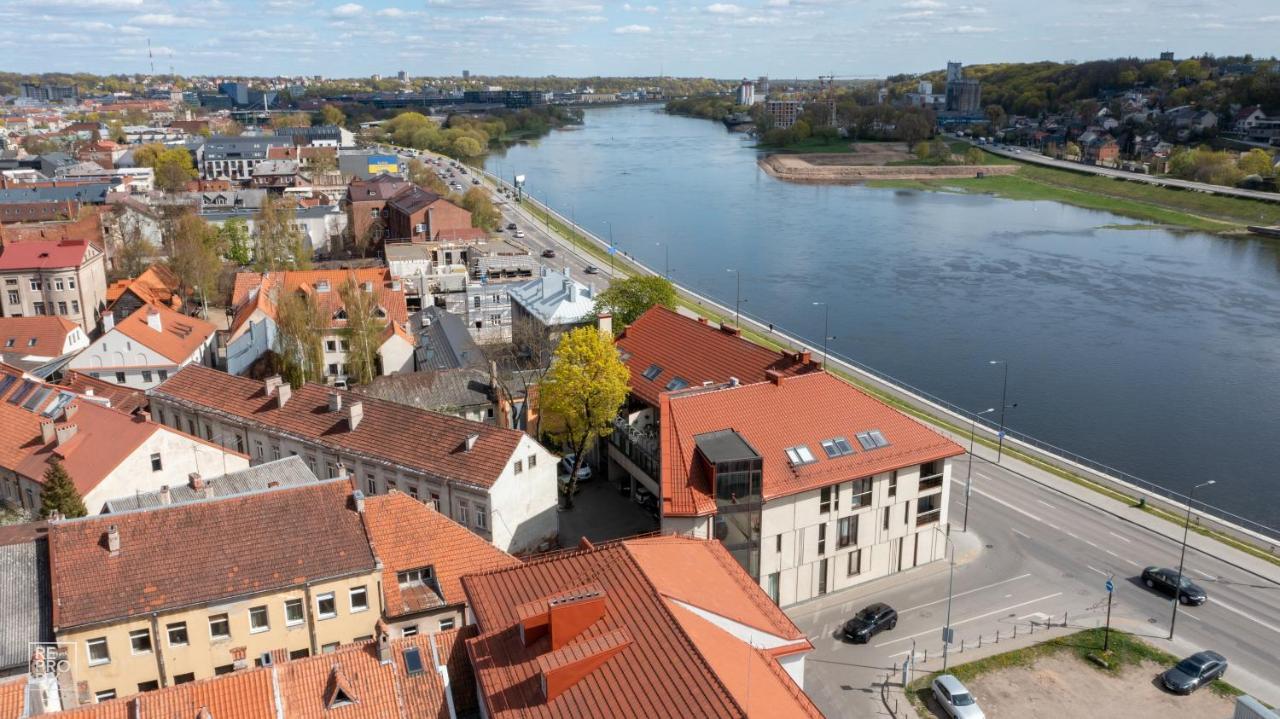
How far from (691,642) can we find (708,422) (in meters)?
13.4

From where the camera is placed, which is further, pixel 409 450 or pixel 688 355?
pixel 688 355

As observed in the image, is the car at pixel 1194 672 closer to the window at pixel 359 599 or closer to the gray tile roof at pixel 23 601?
the window at pixel 359 599

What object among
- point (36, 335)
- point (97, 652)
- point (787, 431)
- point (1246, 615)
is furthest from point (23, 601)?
point (36, 335)

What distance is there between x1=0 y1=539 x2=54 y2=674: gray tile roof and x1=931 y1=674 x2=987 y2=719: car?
20437 mm

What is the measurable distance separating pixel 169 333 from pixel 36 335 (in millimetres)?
7234

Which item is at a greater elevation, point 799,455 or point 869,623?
point 799,455

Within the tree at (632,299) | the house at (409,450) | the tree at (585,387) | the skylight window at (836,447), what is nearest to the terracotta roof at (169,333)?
the house at (409,450)

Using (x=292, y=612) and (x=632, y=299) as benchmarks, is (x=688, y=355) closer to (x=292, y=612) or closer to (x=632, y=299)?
(x=632, y=299)

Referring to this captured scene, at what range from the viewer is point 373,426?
105ft

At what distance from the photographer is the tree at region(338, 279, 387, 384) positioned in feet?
146

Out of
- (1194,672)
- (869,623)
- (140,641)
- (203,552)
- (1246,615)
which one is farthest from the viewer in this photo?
(1246,615)

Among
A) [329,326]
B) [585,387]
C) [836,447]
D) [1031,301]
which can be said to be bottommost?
[1031,301]

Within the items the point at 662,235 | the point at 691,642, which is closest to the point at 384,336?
the point at 691,642

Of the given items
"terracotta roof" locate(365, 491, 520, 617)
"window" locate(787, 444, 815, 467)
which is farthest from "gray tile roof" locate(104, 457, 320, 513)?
"window" locate(787, 444, 815, 467)
